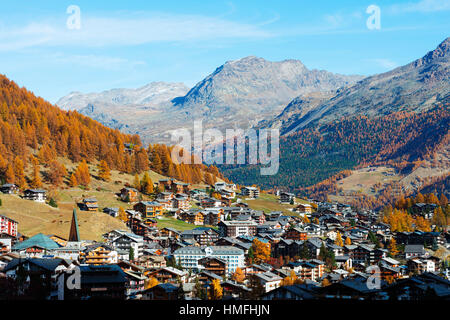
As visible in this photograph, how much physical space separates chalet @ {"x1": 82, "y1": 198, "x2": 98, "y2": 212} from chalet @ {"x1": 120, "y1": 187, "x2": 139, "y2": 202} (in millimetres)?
14855

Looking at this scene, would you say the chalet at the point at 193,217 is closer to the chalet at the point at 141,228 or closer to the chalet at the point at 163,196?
the chalet at the point at 163,196

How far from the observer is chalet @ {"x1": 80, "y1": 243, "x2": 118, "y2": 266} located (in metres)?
95.9

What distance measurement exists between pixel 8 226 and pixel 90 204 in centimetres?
2491

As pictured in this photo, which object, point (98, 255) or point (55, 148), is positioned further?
point (55, 148)

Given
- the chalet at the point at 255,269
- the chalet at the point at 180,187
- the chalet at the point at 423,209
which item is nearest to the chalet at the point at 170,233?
the chalet at the point at 255,269

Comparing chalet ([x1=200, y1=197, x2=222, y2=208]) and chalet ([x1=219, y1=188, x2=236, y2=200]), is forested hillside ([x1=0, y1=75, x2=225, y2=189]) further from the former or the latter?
chalet ([x1=200, y1=197, x2=222, y2=208])

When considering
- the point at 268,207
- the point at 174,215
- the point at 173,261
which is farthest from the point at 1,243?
the point at 268,207

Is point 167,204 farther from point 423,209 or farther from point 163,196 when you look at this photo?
point 423,209

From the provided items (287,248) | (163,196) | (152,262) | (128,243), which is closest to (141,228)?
(128,243)

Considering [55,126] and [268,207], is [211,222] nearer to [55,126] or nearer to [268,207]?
[268,207]

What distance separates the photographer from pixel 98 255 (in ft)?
319

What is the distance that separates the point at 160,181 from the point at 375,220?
217ft

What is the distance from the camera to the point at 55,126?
172000mm

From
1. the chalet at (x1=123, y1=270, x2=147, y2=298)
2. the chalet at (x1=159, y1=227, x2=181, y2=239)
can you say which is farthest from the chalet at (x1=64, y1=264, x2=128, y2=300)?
the chalet at (x1=159, y1=227, x2=181, y2=239)
